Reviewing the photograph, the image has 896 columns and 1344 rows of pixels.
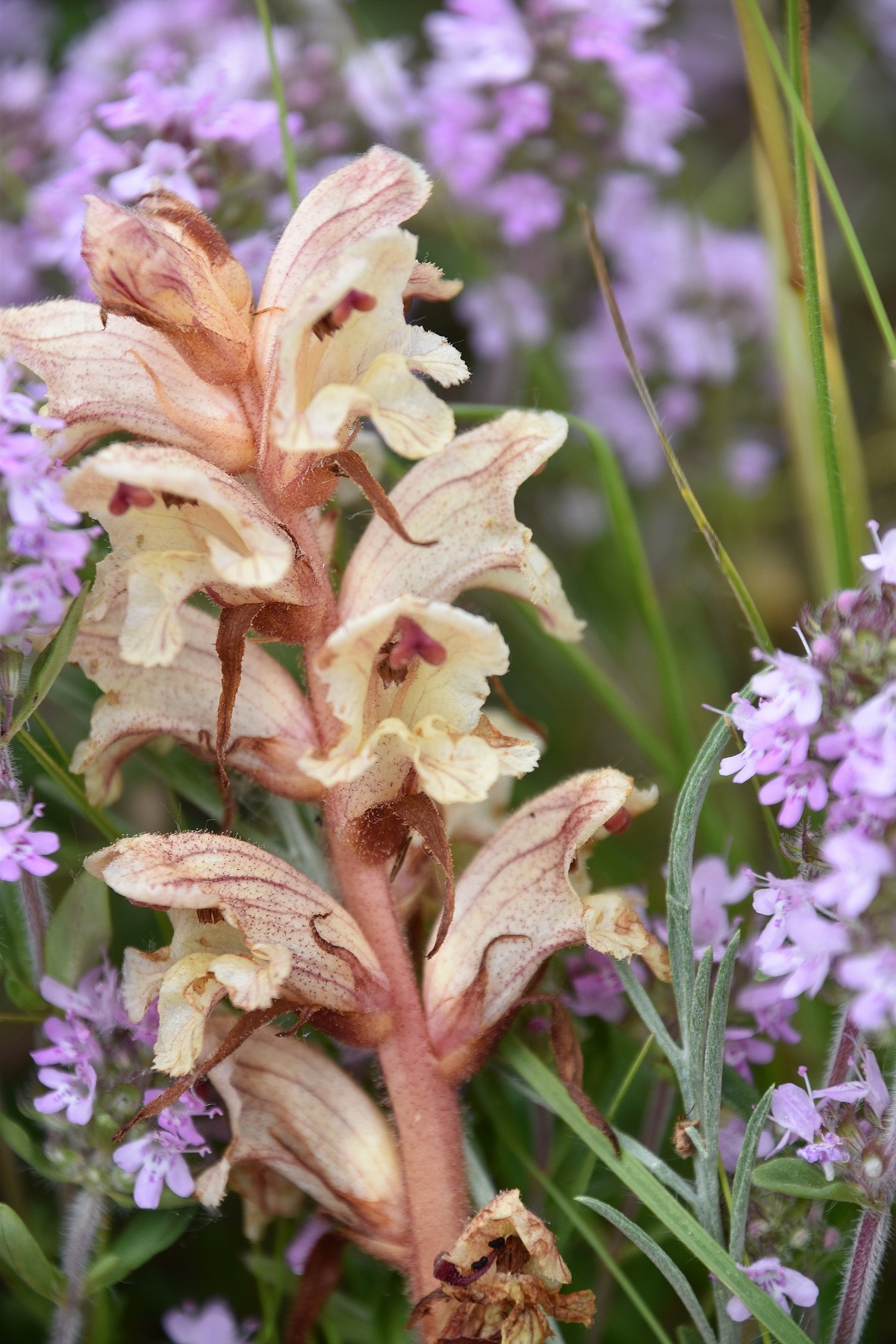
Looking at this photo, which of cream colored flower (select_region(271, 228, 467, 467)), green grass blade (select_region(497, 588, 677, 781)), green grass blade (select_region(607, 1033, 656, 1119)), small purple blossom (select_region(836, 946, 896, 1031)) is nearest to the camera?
small purple blossom (select_region(836, 946, 896, 1031))

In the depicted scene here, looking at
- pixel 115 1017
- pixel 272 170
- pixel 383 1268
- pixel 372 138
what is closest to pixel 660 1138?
pixel 383 1268

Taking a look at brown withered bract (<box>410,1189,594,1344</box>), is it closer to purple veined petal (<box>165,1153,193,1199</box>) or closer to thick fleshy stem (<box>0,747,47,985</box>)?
purple veined petal (<box>165,1153,193,1199</box>)

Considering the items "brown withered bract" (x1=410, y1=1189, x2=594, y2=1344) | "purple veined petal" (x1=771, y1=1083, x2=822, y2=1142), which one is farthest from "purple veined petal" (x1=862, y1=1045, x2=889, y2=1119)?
"brown withered bract" (x1=410, y1=1189, x2=594, y2=1344)

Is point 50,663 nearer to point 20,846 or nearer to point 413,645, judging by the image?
point 20,846

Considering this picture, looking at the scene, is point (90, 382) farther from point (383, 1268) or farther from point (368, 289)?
point (383, 1268)

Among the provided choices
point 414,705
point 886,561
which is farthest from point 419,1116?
point 886,561
